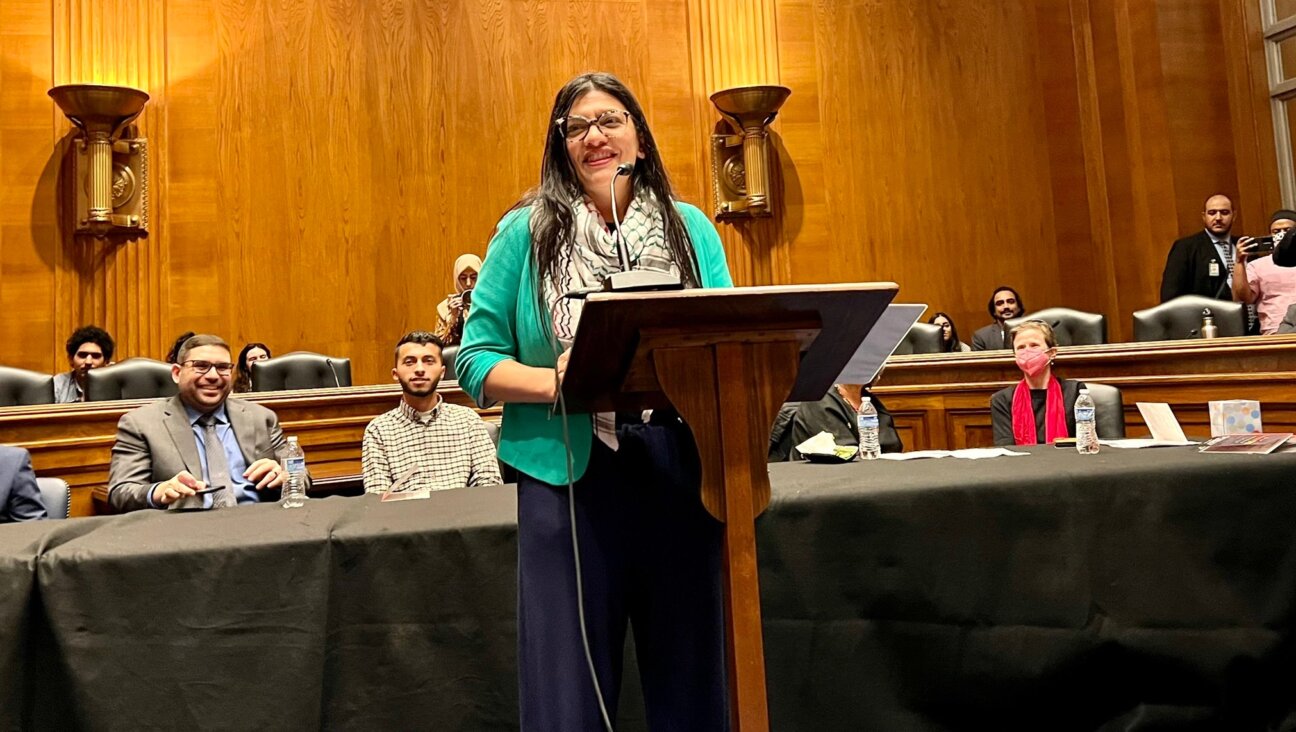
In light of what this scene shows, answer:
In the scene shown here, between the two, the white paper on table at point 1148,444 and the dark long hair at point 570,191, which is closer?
the dark long hair at point 570,191

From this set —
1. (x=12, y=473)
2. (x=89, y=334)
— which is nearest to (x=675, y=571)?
(x=12, y=473)

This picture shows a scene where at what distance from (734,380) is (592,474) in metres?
0.26

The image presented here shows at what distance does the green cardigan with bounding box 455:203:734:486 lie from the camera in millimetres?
1598

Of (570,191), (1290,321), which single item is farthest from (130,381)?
(1290,321)

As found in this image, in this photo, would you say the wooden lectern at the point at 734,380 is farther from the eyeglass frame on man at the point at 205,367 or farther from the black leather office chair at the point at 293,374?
the black leather office chair at the point at 293,374

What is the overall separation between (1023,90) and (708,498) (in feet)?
26.4

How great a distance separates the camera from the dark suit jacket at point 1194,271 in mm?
6957

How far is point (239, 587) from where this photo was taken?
2.17m

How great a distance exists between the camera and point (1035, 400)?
424cm

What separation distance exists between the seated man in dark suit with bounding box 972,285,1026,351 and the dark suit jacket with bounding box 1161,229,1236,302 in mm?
931

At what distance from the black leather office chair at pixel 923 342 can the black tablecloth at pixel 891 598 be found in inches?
144

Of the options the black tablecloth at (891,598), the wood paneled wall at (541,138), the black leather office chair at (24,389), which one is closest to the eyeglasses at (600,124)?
the black tablecloth at (891,598)

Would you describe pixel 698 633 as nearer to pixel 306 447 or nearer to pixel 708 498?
pixel 708 498

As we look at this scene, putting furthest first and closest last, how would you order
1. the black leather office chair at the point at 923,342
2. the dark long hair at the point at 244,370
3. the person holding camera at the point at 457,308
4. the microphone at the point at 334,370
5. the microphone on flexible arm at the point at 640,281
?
the dark long hair at the point at 244,370
the person holding camera at the point at 457,308
the black leather office chair at the point at 923,342
the microphone at the point at 334,370
the microphone on flexible arm at the point at 640,281
